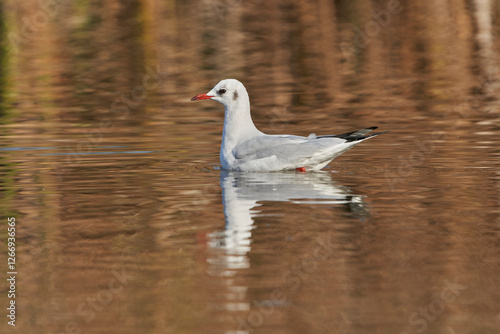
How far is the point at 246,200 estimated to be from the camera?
11.7 m

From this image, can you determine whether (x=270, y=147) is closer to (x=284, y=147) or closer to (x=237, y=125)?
(x=284, y=147)

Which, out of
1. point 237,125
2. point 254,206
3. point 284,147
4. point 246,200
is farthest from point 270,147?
point 254,206

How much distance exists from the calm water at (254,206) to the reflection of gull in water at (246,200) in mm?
33

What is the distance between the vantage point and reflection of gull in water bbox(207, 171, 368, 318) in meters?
8.65

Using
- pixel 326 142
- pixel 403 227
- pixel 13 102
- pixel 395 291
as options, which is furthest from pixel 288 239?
pixel 13 102

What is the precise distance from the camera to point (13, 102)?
23.2 meters

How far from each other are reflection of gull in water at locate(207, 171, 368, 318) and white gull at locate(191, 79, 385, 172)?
0.14 m

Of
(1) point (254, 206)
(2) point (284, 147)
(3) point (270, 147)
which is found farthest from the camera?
(3) point (270, 147)

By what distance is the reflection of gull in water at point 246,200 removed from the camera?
8648 mm

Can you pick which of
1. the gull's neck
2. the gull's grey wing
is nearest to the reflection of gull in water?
the gull's grey wing

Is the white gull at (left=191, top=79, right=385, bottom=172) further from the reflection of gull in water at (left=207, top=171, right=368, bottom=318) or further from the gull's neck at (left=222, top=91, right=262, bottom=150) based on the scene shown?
the reflection of gull in water at (left=207, top=171, right=368, bottom=318)

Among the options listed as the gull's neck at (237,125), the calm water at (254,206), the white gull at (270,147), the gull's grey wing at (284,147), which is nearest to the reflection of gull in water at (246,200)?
the calm water at (254,206)

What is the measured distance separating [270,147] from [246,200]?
6.62 ft

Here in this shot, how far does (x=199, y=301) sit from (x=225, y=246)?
5.83ft
